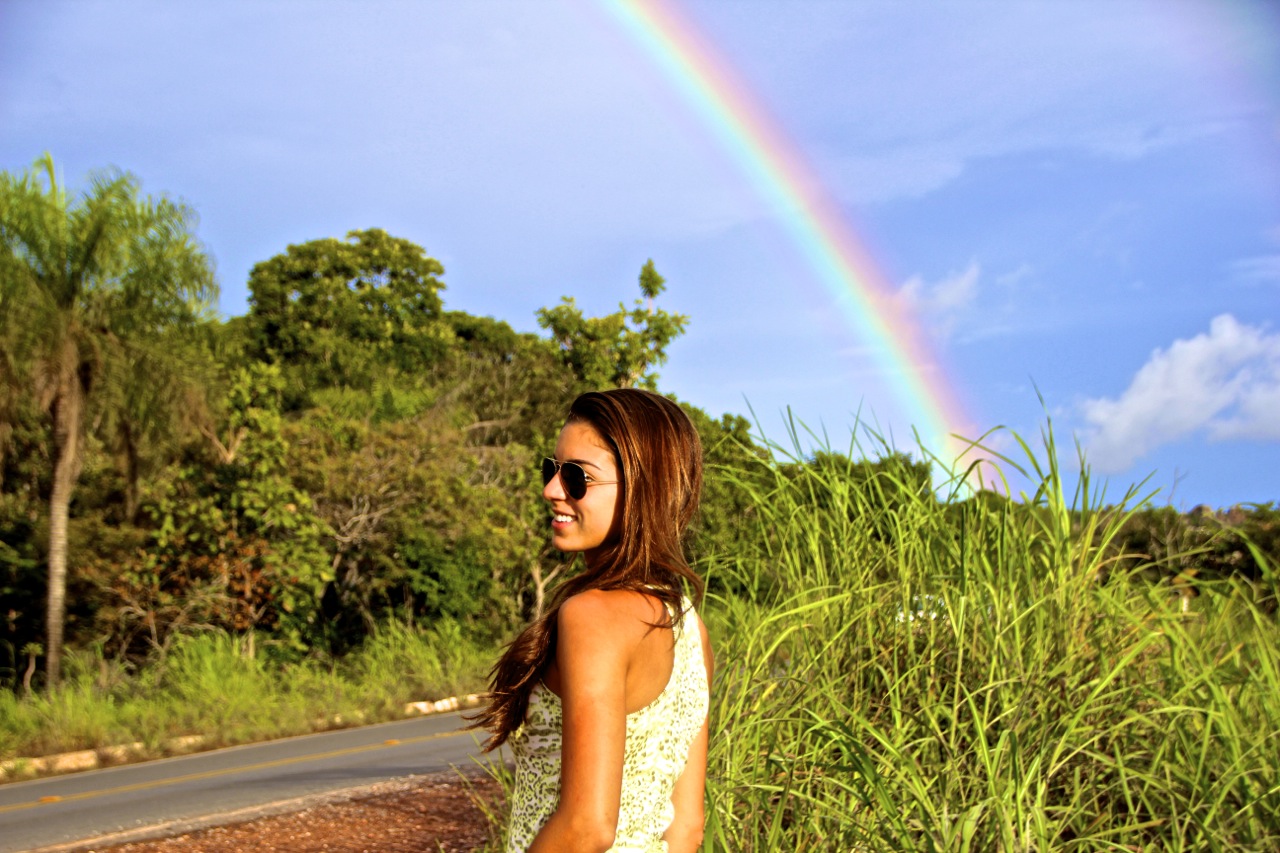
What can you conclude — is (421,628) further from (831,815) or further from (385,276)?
(385,276)

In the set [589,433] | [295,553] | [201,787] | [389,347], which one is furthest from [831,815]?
[389,347]

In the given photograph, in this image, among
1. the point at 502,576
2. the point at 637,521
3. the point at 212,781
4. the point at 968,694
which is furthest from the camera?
the point at 502,576

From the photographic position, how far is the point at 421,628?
18.8m

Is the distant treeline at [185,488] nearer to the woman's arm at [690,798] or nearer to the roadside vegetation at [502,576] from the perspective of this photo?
the roadside vegetation at [502,576]

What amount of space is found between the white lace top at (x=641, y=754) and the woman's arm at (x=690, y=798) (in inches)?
2.2

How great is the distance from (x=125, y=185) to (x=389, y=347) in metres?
23.2

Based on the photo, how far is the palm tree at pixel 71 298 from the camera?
49.4 feet

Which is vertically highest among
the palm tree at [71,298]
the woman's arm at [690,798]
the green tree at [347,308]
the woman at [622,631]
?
the green tree at [347,308]

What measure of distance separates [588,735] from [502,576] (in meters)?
19.0

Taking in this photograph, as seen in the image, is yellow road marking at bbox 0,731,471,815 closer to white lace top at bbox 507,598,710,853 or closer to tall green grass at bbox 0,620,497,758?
tall green grass at bbox 0,620,497,758

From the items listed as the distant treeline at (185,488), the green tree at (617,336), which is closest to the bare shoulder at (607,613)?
the distant treeline at (185,488)

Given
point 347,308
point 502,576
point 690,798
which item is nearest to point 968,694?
point 690,798

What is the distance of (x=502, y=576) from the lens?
20516 millimetres

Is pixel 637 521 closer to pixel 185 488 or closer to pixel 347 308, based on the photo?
pixel 185 488
